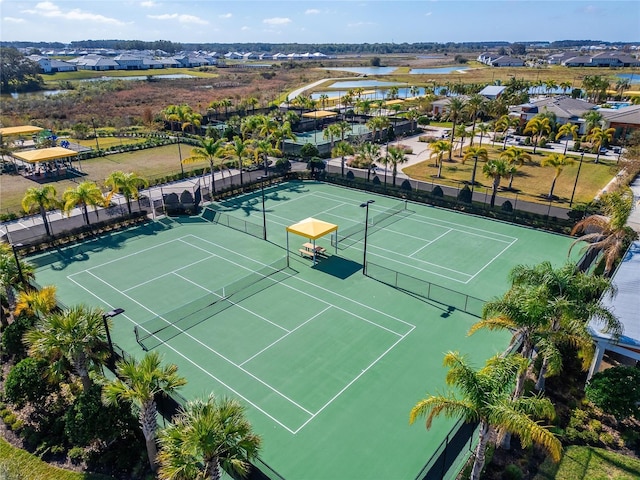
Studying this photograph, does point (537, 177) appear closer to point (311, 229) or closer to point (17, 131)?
point (311, 229)

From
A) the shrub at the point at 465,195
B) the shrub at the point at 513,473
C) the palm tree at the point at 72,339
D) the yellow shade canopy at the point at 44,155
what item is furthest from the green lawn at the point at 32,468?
the yellow shade canopy at the point at 44,155

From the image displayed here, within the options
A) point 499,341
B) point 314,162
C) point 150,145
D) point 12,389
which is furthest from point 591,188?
point 150,145

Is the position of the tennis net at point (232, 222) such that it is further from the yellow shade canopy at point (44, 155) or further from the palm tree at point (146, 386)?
the yellow shade canopy at point (44, 155)

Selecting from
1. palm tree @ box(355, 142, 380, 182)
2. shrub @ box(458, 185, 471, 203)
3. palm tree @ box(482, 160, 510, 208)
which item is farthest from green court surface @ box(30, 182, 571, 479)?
palm tree @ box(355, 142, 380, 182)

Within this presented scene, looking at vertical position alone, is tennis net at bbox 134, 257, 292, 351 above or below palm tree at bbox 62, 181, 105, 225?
below

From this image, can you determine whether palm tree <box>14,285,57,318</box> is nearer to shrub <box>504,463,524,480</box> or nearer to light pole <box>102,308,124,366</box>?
light pole <box>102,308,124,366</box>

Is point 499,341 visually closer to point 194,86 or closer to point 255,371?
point 255,371
